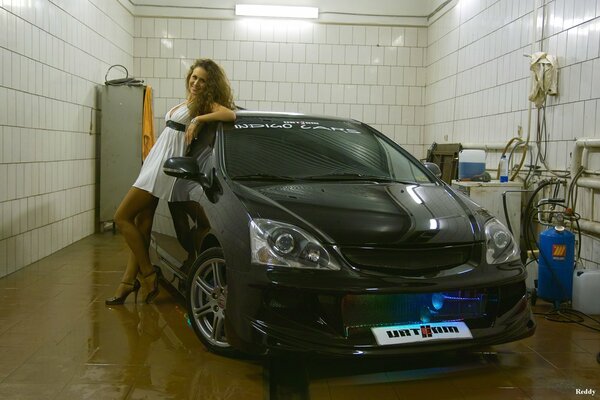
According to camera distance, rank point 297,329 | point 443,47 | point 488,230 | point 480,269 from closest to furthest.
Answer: point 297,329, point 480,269, point 488,230, point 443,47

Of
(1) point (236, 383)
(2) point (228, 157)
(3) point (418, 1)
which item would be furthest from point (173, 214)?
(3) point (418, 1)

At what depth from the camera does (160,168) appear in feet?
13.1

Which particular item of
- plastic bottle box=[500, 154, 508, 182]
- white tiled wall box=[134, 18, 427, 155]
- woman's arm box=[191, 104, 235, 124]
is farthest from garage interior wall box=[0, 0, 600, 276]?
woman's arm box=[191, 104, 235, 124]

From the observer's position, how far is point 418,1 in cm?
951

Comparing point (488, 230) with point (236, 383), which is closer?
point (236, 383)

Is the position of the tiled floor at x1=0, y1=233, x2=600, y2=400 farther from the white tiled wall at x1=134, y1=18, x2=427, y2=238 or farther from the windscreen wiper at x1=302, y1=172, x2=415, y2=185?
the white tiled wall at x1=134, y1=18, x2=427, y2=238

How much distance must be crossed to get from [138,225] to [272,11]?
5862 mm

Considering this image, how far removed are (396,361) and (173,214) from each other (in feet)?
5.17

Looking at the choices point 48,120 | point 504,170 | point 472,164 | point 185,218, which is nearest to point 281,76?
point 48,120

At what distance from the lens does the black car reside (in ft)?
8.46

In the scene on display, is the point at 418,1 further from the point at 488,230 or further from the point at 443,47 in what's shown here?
the point at 488,230

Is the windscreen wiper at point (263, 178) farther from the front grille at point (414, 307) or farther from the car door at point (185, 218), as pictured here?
the front grille at point (414, 307)

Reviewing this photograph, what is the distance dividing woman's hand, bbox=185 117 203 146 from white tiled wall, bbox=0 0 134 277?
2196 millimetres

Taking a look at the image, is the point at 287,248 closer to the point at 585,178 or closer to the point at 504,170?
the point at 585,178
